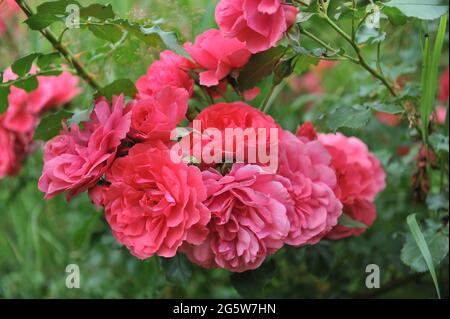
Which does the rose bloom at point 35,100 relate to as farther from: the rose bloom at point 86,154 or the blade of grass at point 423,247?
the blade of grass at point 423,247

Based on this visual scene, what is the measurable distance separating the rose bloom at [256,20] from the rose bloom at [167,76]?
0.09 meters

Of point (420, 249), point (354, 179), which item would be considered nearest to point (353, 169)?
point (354, 179)

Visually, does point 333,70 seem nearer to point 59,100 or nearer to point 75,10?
point 59,100

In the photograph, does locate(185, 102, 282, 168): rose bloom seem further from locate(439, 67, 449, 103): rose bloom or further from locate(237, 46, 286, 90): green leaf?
locate(439, 67, 449, 103): rose bloom

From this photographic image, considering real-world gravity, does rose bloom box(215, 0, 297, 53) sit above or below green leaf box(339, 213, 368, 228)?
above

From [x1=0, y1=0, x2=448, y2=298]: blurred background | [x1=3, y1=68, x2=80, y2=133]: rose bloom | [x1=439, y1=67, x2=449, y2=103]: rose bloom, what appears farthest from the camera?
[x1=439, y1=67, x2=449, y2=103]: rose bloom

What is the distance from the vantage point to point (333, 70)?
1.42m

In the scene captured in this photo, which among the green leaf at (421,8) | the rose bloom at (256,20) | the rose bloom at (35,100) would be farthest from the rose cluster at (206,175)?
the rose bloom at (35,100)

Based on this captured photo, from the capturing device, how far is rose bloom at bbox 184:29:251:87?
644 millimetres

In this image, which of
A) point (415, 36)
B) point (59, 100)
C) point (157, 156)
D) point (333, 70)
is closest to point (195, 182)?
point (157, 156)

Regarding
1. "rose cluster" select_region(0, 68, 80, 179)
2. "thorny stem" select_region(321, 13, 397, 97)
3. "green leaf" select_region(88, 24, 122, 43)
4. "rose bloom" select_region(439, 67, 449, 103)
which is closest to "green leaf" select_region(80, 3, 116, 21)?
"green leaf" select_region(88, 24, 122, 43)

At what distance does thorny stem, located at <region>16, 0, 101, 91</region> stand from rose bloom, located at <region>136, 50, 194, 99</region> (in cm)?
7

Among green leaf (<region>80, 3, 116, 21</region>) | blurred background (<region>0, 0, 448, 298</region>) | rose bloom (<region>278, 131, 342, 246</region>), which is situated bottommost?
blurred background (<region>0, 0, 448, 298</region>)
